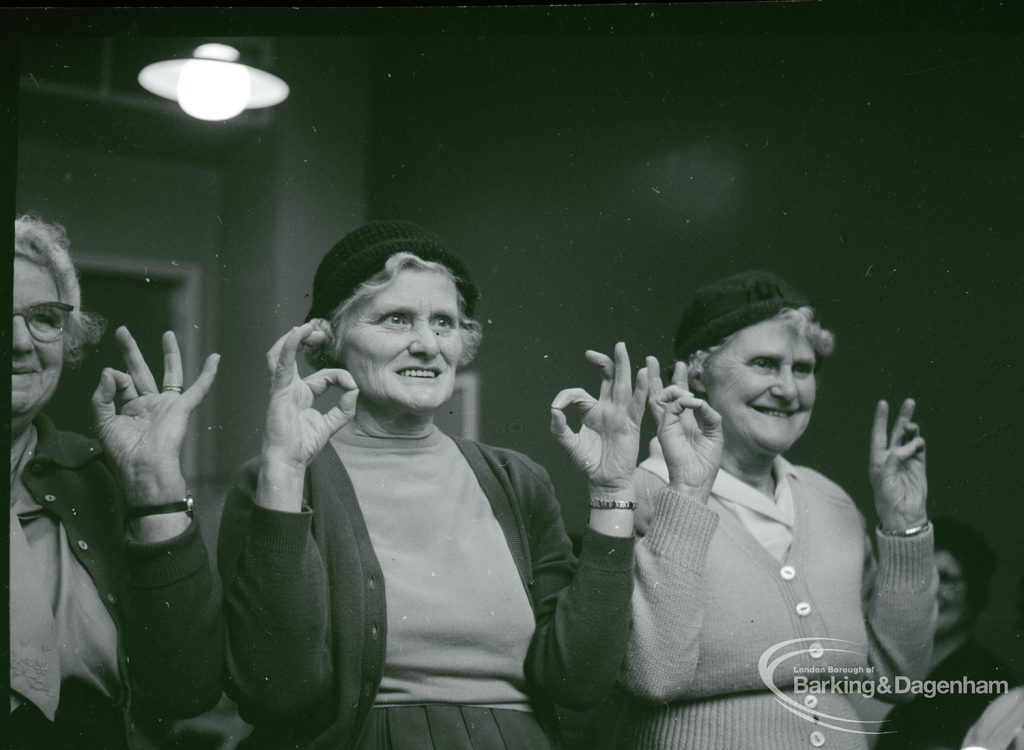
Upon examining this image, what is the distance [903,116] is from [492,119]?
775mm

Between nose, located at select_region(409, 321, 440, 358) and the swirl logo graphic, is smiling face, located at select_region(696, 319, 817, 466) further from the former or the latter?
nose, located at select_region(409, 321, 440, 358)

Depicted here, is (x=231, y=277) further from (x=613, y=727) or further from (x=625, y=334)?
(x=613, y=727)

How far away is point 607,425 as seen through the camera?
1.72 m

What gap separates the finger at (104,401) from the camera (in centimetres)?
172

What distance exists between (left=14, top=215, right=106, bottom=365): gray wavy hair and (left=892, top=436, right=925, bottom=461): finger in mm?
1464

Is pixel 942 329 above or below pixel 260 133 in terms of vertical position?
below

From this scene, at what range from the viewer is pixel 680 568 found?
1665 mm

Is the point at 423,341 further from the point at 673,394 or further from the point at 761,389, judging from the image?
the point at 761,389

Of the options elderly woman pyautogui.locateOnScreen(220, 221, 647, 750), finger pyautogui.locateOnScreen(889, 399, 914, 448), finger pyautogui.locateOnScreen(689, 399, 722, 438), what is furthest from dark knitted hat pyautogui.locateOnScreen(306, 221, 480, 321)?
finger pyautogui.locateOnScreen(889, 399, 914, 448)

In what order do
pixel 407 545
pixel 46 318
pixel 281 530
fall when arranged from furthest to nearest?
pixel 46 318
pixel 407 545
pixel 281 530

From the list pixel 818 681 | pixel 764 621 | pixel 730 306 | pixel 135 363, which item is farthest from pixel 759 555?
pixel 135 363

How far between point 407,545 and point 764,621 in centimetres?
64

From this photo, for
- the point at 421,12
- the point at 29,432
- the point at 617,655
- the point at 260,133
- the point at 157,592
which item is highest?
the point at 421,12

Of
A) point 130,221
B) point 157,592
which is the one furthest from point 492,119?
point 157,592
